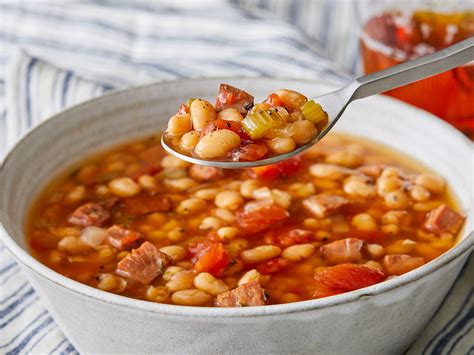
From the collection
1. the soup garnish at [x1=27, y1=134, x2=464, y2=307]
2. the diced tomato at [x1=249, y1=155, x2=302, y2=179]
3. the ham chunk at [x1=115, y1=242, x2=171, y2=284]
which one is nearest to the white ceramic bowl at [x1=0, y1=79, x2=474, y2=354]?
the soup garnish at [x1=27, y1=134, x2=464, y2=307]

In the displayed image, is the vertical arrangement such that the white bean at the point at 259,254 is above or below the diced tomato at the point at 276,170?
below

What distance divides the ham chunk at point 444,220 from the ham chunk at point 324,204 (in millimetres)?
284

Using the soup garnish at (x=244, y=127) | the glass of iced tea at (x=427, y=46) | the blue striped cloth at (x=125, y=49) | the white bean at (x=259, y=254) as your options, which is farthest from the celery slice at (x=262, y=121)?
the glass of iced tea at (x=427, y=46)

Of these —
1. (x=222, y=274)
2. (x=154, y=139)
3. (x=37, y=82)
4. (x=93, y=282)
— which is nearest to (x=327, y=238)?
(x=222, y=274)

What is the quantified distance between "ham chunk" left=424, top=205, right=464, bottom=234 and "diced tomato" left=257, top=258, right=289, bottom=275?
0.52 meters

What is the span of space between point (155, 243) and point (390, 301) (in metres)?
0.83

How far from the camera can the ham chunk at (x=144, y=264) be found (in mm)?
2305

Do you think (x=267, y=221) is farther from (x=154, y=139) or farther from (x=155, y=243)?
(x=154, y=139)

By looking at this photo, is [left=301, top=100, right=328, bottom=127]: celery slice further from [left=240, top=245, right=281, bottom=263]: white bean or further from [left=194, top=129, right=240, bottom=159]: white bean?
[left=240, top=245, right=281, bottom=263]: white bean

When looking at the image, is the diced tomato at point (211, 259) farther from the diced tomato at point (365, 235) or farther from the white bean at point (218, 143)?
the diced tomato at point (365, 235)

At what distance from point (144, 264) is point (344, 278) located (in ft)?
1.90

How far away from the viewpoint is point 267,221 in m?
2.59

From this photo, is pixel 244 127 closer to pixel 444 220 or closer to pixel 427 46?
pixel 444 220

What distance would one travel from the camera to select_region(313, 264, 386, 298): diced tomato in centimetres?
223
